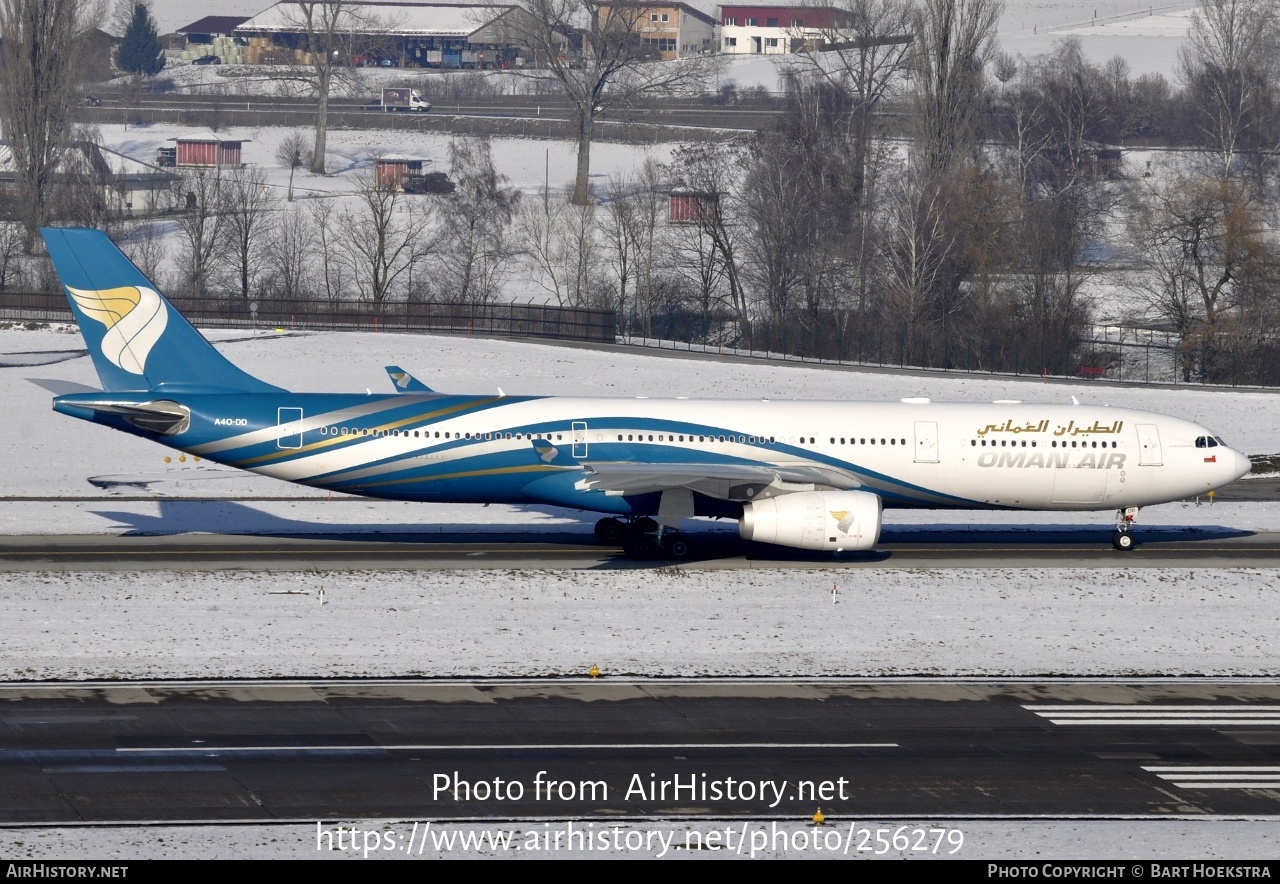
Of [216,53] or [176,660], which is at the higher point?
[216,53]

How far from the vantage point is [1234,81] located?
393 ft

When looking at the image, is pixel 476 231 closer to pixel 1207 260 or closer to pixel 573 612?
pixel 1207 260

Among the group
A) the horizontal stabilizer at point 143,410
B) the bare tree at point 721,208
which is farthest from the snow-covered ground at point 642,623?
the bare tree at point 721,208

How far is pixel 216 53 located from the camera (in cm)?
18288

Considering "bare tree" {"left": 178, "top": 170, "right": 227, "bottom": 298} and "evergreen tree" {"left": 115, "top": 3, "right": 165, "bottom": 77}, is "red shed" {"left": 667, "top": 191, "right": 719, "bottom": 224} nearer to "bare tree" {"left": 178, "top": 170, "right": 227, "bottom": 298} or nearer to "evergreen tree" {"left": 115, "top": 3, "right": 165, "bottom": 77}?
"bare tree" {"left": 178, "top": 170, "right": 227, "bottom": 298}

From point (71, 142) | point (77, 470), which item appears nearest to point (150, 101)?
point (71, 142)

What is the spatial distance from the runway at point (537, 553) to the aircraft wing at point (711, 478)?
1901 mm

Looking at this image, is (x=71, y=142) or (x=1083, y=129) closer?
(x=71, y=142)

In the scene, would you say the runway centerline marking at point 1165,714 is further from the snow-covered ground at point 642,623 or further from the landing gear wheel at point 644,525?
the landing gear wheel at point 644,525

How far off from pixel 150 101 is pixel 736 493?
12930 cm

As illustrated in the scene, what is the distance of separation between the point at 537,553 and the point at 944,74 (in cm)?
6173

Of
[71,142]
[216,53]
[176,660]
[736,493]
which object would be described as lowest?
[176,660]

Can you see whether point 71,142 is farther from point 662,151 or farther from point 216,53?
point 216,53

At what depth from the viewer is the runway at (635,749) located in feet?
66.4
